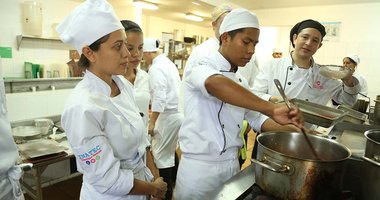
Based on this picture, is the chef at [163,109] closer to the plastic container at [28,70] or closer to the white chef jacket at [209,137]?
the white chef jacket at [209,137]

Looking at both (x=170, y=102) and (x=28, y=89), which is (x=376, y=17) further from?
(x=28, y=89)

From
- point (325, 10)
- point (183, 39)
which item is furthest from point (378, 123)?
point (183, 39)

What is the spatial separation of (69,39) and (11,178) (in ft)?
1.81

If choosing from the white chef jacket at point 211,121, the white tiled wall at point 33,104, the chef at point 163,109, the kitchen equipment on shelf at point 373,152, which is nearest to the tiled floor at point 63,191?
the white tiled wall at point 33,104

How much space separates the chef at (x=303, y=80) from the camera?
68.3 inches

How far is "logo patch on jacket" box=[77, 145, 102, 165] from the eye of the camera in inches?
33.0

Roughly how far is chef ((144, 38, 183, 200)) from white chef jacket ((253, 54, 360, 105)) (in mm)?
1007

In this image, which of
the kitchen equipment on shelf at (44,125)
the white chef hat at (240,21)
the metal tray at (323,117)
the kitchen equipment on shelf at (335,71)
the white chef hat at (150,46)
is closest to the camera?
the white chef hat at (240,21)

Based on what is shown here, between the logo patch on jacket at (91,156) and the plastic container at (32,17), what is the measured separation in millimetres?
3061

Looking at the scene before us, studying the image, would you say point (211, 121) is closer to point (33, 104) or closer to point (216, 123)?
point (216, 123)

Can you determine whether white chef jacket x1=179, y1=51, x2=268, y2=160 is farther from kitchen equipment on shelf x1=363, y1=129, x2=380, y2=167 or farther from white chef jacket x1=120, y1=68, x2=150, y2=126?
white chef jacket x1=120, y1=68, x2=150, y2=126

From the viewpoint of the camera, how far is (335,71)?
1.62m

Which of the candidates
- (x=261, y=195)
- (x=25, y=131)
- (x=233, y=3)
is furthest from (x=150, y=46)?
(x=233, y=3)

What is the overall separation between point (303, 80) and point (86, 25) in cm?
144
